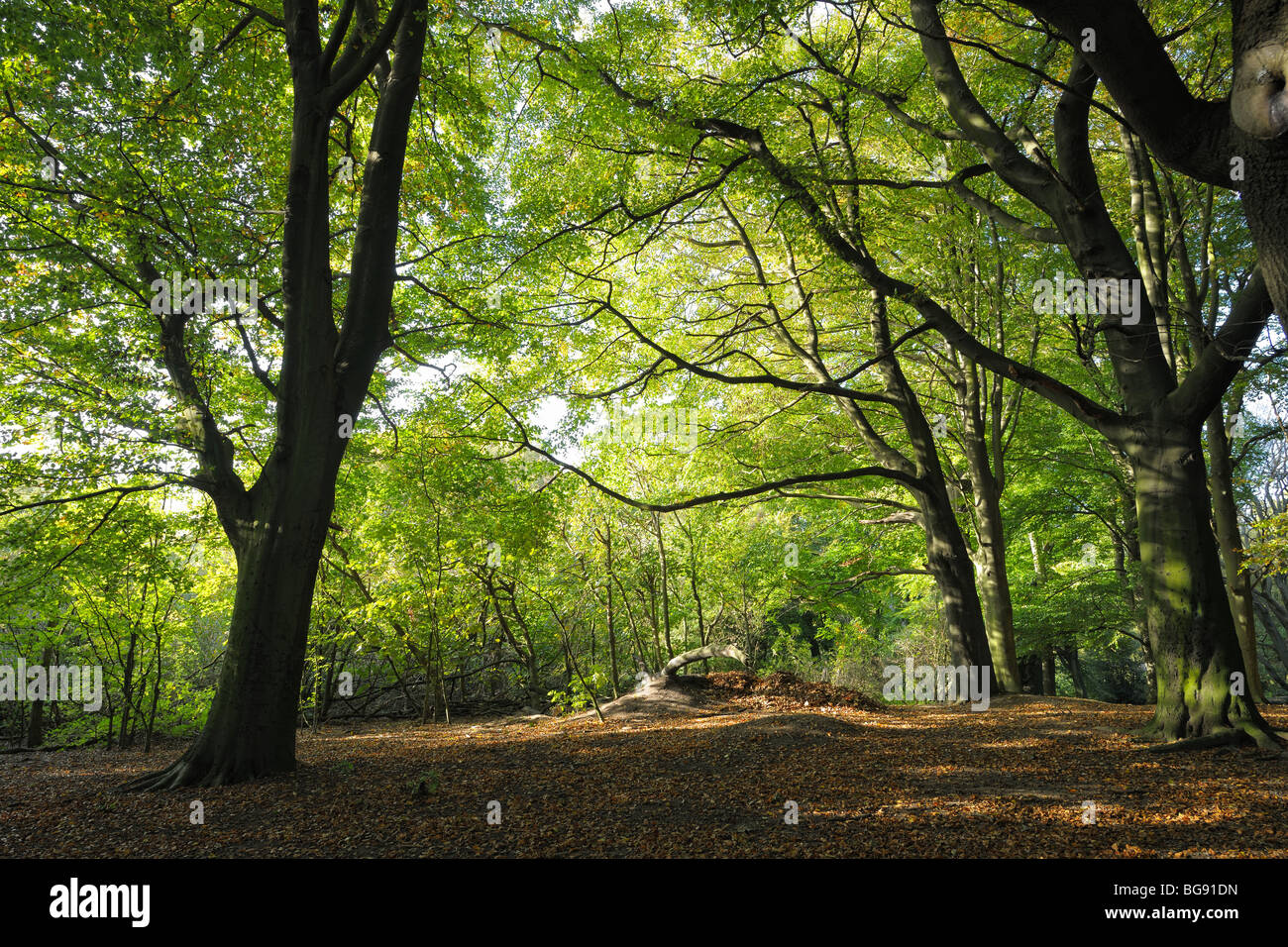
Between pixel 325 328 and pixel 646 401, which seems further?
pixel 646 401

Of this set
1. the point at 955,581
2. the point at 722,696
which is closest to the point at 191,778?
the point at 722,696

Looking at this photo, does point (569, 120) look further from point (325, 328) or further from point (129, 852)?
point (129, 852)

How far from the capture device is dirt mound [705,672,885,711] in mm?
9719

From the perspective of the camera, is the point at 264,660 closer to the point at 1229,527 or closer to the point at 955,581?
the point at 955,581

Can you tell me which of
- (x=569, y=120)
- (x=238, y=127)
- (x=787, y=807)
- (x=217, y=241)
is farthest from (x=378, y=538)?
(x=787, y=807)

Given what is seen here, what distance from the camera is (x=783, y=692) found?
1024cm

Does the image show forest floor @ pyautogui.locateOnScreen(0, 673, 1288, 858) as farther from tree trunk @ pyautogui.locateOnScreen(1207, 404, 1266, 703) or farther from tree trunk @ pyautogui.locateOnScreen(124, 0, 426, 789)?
tree trunk @ pyautogui.locateOnScreen(1207, 404, 1266, 703)

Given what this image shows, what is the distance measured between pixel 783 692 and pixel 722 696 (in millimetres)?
946

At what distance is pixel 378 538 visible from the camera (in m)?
10.5

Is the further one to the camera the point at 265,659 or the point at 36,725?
the point at 36,725

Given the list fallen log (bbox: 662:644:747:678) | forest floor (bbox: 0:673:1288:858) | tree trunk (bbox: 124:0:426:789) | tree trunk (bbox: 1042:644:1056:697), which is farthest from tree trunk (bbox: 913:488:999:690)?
tree trunk (bbox: 1042:644:1056:697)

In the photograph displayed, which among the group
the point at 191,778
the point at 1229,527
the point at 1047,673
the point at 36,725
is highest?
the point at 1229,527
